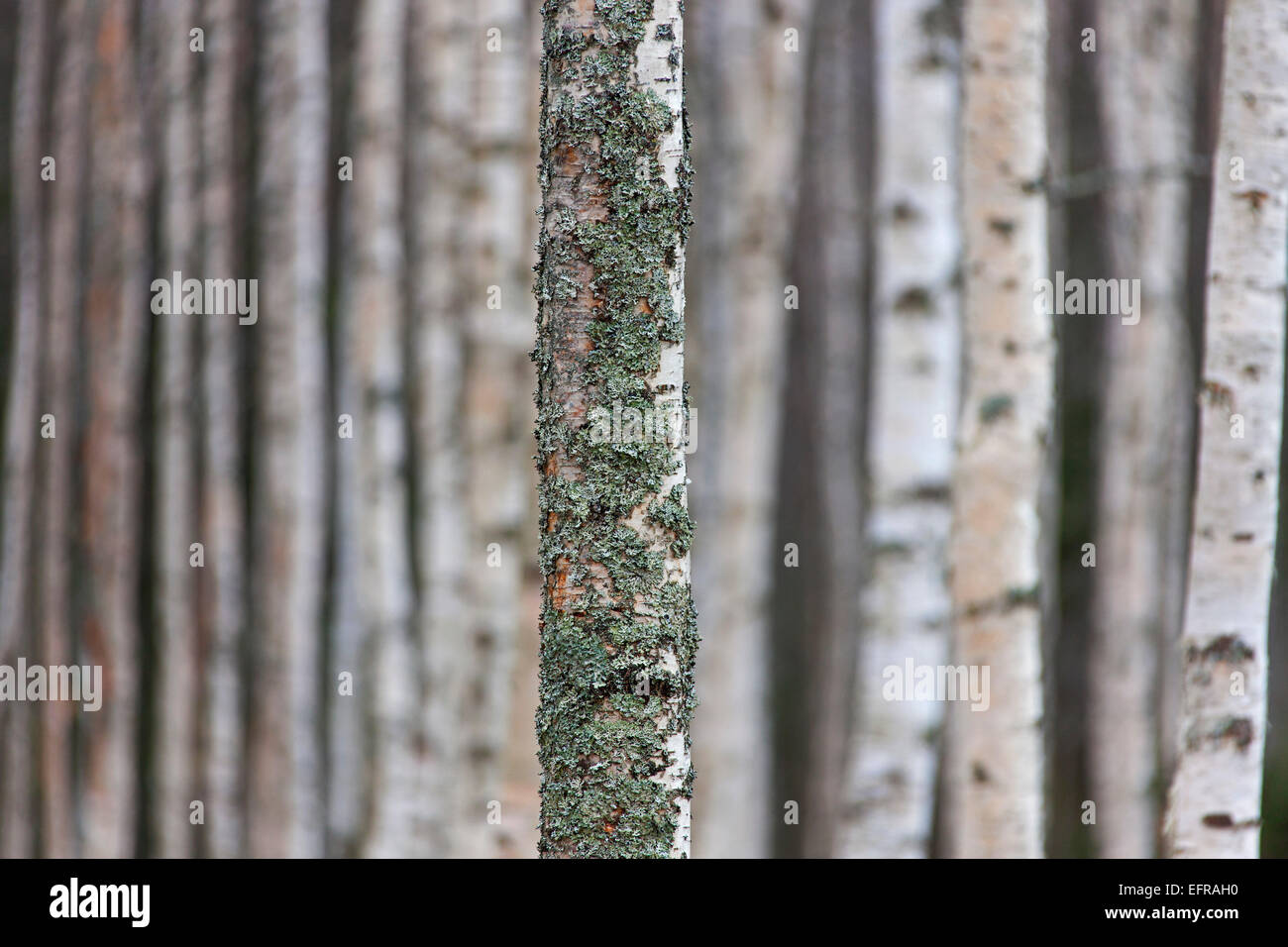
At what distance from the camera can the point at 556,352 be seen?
1290 millimetres

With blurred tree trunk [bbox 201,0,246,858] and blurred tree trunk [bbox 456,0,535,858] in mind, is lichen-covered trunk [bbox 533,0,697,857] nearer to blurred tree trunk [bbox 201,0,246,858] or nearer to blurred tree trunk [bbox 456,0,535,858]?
blurred tree trunk [bbox 456,0,535,858]

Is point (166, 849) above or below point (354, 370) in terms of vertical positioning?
below

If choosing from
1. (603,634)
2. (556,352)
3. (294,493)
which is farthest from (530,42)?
(603,634)

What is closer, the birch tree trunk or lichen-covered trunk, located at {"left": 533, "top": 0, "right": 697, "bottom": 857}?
lichen-covered trunk, located at {"left": 533, "top": 0, "right": 697, "bottom": 857}

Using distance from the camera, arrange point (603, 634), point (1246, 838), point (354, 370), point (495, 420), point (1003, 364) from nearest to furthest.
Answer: point (603, 634) → point (1246, 838) → point (1003, 364) → point (495, 420) → point (354, 370)

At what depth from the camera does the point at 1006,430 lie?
98.0 inches

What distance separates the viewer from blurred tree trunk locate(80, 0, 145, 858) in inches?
126

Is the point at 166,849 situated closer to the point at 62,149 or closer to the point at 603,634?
the point at 62,149

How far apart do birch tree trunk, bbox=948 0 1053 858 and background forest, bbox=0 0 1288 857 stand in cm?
38

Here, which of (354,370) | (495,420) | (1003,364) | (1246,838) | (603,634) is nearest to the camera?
(603,634)

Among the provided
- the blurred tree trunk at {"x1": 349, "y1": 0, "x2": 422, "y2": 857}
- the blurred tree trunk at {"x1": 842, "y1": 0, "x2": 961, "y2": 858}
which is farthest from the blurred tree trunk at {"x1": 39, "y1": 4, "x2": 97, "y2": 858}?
the blurred tree trunk at {"x1": 842, "y1": 0, "x2": 961, "y2": 858}

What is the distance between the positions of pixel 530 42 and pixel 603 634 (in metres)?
2.11


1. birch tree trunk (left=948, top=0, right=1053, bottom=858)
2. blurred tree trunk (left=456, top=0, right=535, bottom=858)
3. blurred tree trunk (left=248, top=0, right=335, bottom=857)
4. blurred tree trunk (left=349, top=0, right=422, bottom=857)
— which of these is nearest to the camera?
birch tree trunk (left=948, top=0, right=1053, bottom=858)
